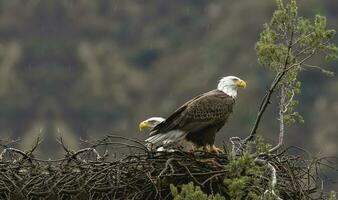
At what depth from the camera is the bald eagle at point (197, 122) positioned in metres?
11.2

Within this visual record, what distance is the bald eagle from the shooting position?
1117 cm

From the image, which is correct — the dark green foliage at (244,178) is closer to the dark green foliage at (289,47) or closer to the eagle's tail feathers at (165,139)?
the dark green foliage at (289,47)

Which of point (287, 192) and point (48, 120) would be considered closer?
point (287, 192)

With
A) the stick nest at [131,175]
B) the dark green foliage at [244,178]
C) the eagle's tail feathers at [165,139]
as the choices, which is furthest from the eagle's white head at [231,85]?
the dark green foliage at [244,178]

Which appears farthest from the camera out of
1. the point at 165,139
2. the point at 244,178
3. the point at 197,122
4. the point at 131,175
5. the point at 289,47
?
the point at 197,122

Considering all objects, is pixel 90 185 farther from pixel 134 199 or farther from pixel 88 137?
pixel 88 137

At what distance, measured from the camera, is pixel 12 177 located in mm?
10031

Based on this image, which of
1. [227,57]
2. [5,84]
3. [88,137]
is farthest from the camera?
[227,57]

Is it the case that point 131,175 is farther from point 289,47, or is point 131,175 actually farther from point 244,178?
point 289,47

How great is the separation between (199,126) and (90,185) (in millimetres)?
1922

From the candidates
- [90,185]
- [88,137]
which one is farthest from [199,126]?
[90,185]

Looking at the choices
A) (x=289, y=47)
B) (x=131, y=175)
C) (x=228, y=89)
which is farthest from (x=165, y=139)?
(x=289, y=47)

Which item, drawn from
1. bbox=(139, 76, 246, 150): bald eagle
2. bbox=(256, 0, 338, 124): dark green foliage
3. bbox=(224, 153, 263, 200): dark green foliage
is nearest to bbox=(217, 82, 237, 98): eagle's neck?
bbox=(139, 76, 246, 150): bald eagle

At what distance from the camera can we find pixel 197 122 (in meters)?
11.4
